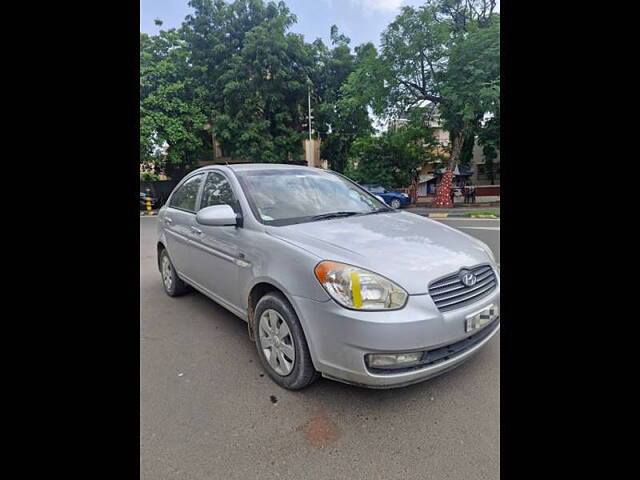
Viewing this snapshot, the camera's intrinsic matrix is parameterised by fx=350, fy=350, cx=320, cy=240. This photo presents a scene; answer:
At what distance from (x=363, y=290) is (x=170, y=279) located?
10.2 feet

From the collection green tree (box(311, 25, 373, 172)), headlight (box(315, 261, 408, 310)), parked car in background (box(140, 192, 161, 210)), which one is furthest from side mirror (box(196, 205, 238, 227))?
parked car in background (box(140, 192, 161, 210))

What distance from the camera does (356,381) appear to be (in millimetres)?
1924

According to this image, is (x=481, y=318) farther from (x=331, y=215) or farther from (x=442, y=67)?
(x=442, y=67)

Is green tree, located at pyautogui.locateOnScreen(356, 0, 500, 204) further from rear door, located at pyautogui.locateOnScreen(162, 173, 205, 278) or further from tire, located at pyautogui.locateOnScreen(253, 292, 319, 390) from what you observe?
tire, located at pyautogui.locateOnScreen(253, 292, 319, 390)

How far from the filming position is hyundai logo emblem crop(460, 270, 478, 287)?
210cm

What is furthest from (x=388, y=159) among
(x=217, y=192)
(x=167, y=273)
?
(x=217, y=192)

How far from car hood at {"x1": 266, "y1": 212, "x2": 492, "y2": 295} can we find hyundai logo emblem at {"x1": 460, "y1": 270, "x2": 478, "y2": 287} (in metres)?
0.05

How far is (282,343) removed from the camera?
2.28 metres

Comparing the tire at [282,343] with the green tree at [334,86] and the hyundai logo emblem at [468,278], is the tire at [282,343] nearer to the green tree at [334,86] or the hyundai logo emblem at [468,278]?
the hyundai logo emblem at [468,278]

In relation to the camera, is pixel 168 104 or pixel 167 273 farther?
pixel 168 104

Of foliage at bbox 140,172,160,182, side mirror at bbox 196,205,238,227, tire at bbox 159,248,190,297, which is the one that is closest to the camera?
side mirror at bbox 196,205,238,227
